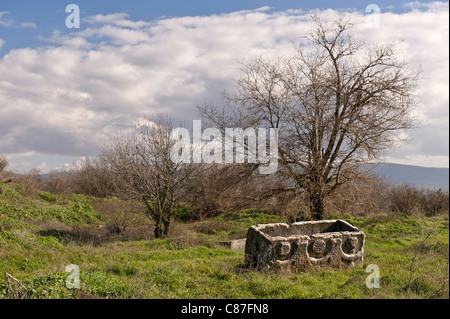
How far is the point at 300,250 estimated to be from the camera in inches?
381

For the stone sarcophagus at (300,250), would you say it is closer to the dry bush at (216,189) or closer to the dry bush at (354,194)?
the dry bush at (354,194)

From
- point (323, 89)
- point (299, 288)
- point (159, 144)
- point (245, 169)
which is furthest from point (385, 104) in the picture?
point (299, 288)

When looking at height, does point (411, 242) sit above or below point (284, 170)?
below

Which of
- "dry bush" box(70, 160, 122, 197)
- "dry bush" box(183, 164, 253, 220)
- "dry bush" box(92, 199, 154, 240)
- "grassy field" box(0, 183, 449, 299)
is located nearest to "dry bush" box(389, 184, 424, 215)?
"grassy field" box(0, 183, 449, 299)

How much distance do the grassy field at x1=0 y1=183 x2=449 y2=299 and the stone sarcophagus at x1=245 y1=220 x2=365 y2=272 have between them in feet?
1.05

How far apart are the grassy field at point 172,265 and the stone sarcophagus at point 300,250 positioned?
321 mm

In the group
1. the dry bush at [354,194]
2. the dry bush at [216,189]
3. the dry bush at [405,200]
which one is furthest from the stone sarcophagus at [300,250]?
the dry bush at [405,200]

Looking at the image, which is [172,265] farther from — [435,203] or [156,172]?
[435,203]

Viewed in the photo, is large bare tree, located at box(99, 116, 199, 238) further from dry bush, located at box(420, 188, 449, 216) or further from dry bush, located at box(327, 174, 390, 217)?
dry bush, located at box(420, 188, 449, 216)

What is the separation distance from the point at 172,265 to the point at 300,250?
123 inches

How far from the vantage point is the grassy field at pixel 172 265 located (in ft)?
24.3
